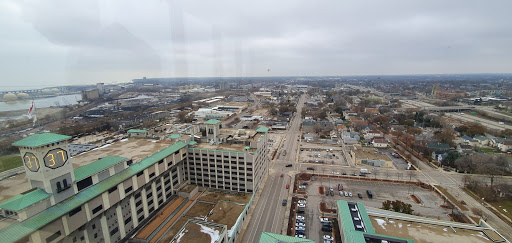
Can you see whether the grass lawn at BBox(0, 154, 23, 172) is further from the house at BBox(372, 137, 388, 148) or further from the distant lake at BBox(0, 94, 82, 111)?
the house at BBox(372, 137, 388, 148)

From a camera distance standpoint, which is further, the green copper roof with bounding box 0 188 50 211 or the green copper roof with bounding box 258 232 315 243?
the green copper roof with bounding box 258 232 315 243

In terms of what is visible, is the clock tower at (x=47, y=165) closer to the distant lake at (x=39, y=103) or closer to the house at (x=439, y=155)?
the distant lake at (x=39, y=103)

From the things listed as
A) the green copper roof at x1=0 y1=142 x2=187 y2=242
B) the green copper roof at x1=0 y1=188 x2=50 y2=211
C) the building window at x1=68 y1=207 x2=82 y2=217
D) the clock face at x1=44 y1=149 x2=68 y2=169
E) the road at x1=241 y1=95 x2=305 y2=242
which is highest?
the clock face at x1=44 y1=149 x2=68 y2=169

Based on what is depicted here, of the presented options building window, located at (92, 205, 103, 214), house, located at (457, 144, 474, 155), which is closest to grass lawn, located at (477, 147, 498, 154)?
house, located at (457, 144, 474, 155)

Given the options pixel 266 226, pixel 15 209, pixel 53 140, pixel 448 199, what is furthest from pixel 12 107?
pixel 448 199

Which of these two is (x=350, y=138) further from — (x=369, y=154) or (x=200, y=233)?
(x=200, y=233)

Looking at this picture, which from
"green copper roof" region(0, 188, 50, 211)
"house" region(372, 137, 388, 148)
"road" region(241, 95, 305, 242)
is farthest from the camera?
"house" region(372, 137, 388, 148)

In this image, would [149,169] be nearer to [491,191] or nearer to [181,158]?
[181,158]
